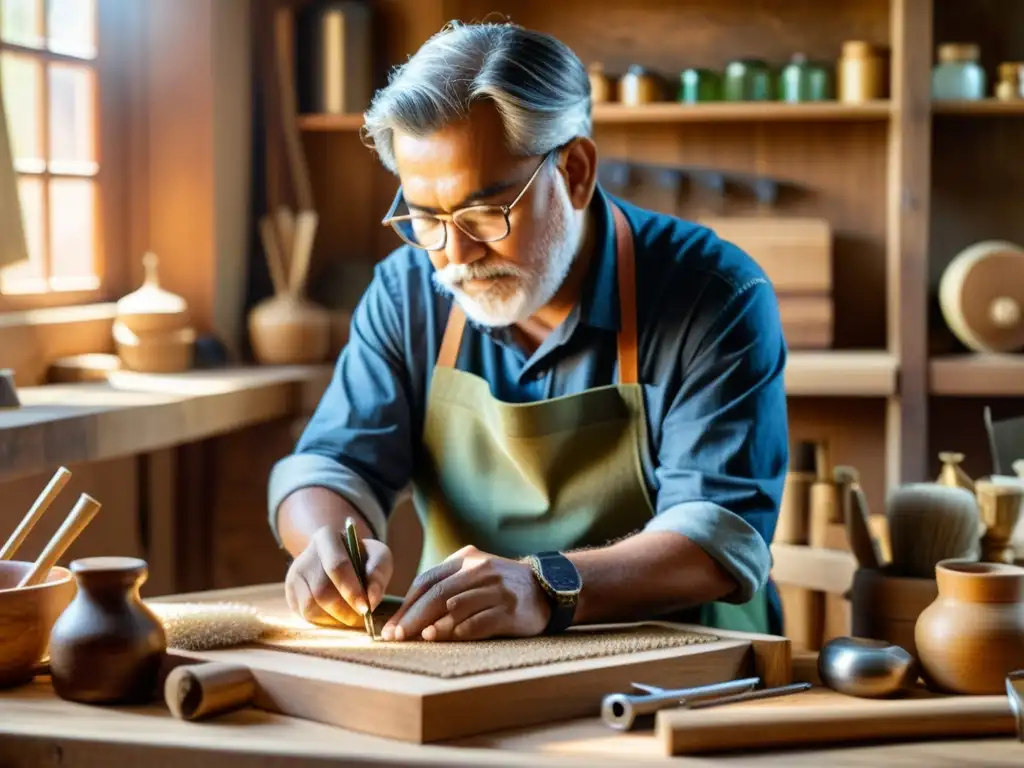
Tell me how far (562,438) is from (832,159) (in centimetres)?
218

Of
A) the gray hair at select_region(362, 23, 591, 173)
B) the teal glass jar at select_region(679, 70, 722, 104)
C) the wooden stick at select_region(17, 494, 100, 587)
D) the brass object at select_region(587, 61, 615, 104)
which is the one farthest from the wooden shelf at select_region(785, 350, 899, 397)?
the wooden stick at select_region(17, 494, 100, 587)

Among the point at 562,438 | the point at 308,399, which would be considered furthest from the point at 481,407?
the point at 308,399

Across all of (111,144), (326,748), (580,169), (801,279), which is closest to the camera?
(326,748)

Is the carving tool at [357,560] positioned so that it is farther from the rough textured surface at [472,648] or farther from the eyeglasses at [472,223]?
the eyeglasses at [472,223]

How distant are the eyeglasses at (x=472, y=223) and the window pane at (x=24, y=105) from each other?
1.53 metres

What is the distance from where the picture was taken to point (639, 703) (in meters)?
1.42

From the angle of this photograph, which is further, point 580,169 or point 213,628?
point 580,169

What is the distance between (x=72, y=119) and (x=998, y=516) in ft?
8.28

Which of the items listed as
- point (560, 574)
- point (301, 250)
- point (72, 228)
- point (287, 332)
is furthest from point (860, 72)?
point (560, 574)

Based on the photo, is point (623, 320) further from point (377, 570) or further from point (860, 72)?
point (860, 72)

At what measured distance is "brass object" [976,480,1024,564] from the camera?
1902 millimetres

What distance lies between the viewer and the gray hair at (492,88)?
1.91 m

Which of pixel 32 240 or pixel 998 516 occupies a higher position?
pixel 32 240

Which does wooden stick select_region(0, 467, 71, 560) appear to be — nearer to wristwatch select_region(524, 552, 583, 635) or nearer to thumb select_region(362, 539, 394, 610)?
thumb select_region(362, 539, 394, 610)
